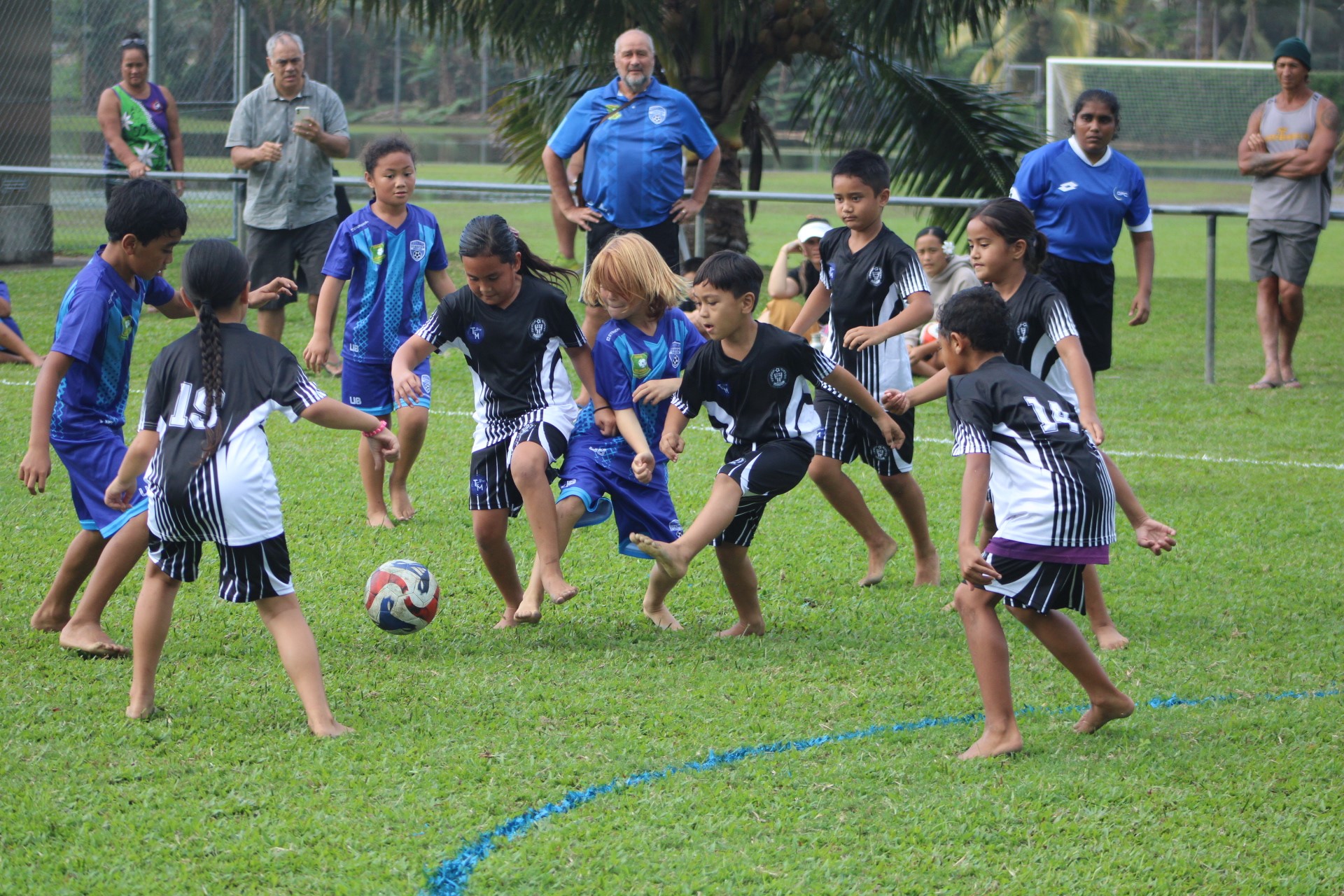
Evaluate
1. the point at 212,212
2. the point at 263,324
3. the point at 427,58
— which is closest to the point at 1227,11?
the point at 427,58

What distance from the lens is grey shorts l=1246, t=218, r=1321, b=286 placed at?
10.0 m

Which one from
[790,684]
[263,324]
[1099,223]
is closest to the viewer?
[790,684]

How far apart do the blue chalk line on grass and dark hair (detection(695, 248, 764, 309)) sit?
1.49 meters

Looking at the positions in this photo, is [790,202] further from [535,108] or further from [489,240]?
[489,240]

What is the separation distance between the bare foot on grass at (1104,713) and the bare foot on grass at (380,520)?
348cm

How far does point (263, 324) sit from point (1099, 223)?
5189mm

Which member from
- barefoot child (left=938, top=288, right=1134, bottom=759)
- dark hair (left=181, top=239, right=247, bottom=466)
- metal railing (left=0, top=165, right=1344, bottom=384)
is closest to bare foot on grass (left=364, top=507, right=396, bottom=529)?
dark hair (left=181, top=239, right=247, bottom=466)

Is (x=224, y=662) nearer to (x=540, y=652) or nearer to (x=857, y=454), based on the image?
(x=540, y=652)

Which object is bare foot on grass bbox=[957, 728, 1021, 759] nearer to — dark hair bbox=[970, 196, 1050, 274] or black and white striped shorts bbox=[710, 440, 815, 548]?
black and white striped shorts bbox=[710, 440, 815, 548]

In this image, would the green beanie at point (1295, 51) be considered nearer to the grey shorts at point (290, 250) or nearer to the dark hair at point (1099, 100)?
the dark hair at point (1099, 100)

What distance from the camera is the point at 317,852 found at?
3.23m

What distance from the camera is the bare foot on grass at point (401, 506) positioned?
6.69 metres

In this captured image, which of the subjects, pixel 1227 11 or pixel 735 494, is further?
pixel 1227 11

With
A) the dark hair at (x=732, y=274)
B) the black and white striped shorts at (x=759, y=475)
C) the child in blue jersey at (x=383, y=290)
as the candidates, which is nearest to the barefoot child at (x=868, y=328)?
the black and white striped shorts at (x=759, y=475)
